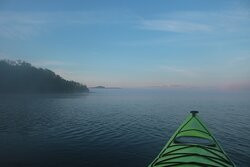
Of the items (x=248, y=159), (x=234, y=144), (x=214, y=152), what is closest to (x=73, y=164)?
(x=214, y=152)

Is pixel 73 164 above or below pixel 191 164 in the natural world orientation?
below

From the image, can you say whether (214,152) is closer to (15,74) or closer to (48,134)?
(48,134)

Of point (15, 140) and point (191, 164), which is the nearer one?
point (191, 164)

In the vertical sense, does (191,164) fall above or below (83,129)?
above

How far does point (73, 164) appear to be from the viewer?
2291 cm

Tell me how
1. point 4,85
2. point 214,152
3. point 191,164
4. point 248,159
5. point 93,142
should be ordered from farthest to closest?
1. point 4,85
2. point 93,142
3. point 248,159
4. point 214,152
5. point 191,164

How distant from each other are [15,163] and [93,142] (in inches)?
408

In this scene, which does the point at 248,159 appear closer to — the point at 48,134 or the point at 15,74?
the point at 48,134

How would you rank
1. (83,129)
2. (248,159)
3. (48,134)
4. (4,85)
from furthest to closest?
(4,85) → (83,129) → (48,134) → (248,159)

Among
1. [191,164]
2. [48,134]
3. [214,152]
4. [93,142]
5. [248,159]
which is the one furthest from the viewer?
[48,134]

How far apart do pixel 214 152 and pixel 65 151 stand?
67.3 ft

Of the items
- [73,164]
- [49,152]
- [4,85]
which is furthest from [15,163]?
[4,85]

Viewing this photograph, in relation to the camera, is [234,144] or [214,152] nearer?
[214,152]

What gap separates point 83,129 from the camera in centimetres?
4050
